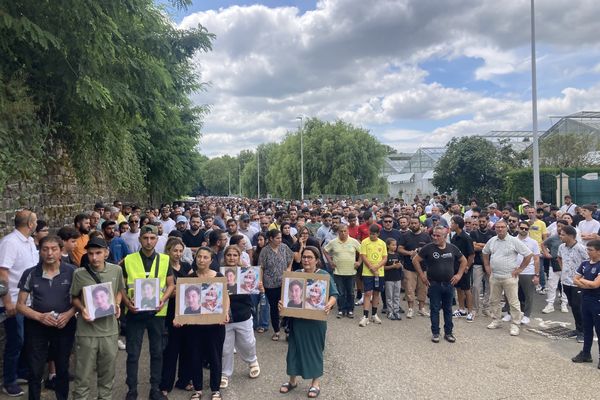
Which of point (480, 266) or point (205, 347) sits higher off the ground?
point (480, 266)

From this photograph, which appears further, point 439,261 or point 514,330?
point 514,330

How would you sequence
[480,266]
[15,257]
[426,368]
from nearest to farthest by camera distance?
[15,257] → [426,368] → [480,266]

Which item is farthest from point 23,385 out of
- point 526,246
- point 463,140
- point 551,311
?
point 463,140

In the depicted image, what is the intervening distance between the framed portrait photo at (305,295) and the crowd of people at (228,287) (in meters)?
0.07

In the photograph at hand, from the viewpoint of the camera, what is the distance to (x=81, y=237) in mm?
7324

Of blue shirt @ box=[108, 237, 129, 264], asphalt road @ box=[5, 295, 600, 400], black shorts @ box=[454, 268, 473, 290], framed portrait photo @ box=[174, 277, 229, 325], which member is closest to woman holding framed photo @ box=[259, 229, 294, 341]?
asphalt road @ box=[5, 295, 600, 400]

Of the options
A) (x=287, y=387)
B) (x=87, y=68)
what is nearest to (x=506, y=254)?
(x=287, y=387)

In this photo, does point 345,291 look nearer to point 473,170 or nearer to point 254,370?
point 254,370

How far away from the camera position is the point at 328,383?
591 centimetres

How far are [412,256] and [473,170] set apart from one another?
61.8 ft

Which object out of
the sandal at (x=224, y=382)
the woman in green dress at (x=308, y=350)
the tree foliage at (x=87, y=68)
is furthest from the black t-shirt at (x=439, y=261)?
the tree foliage at (x=87, y=68)

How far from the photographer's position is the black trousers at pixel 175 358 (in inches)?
220

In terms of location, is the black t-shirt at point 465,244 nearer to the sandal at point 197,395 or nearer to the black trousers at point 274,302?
the black trousers at point 274,302

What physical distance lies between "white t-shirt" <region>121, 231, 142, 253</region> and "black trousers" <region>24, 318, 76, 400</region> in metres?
3.63
